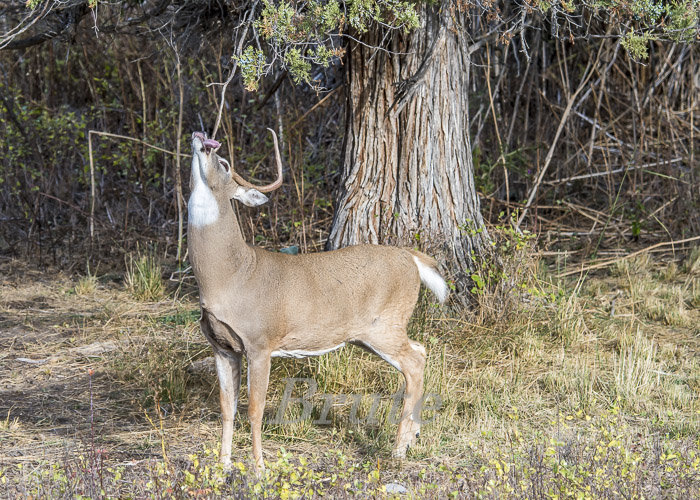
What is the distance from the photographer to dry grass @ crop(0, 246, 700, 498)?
377cm

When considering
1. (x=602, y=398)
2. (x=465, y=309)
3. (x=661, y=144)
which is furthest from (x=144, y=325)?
(x=661, y=144)

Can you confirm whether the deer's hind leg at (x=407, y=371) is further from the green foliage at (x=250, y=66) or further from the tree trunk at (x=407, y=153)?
the tree trunk at (x=407, y=153)

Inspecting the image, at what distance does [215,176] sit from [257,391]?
1.01 meters

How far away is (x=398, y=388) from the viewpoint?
5.23 meters

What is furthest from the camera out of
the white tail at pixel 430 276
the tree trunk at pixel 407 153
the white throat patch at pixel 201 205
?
the tree trunk at pixel 407 153

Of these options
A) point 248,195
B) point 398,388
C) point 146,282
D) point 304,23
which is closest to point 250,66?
point 304,23

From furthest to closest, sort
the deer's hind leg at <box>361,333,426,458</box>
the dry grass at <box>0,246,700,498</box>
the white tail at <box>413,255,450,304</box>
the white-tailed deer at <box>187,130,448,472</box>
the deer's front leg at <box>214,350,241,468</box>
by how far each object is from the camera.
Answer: the white tail at <box>413,255,450,304</box>
the deer's hind leg at <box>361,333,426,458</box>
the deer's front leg at <box>214,350,241,468</box>
the white-tailed deer at <box>187,130,448,472</box>
the dry grass at <box>0,246,700,498</box>

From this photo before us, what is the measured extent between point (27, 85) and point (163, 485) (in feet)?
29.5

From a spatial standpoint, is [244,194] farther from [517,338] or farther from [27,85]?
[27,85]

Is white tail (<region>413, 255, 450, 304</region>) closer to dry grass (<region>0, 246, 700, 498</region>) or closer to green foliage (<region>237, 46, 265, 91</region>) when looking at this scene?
dry grass (<region>0, 246, 700, 498</region>)

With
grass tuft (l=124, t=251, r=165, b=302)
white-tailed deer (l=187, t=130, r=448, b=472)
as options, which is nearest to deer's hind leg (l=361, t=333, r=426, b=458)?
white-tailed deer (l=187, t=130, r=448, b=472)

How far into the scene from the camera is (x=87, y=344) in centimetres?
639

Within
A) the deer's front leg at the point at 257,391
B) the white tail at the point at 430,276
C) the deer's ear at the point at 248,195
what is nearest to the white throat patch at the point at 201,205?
the deer's ear at the point at 248,195

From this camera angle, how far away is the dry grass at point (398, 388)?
12.4 feet
